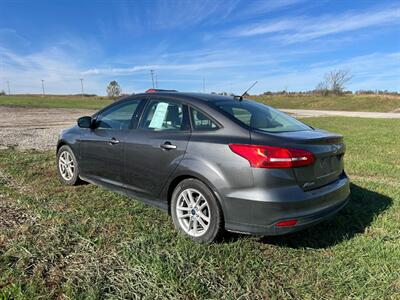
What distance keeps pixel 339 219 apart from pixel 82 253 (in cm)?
291

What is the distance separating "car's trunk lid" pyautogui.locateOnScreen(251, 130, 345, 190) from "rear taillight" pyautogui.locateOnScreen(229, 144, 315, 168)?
1.9 inches

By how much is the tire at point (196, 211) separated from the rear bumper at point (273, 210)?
131 millimetres

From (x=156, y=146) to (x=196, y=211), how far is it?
2.75ft

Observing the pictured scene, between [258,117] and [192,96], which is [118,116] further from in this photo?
[258,117]

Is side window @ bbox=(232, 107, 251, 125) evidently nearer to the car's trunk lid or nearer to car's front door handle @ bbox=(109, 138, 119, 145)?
the car's trunk lid

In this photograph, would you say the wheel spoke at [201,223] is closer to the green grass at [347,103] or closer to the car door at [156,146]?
the car door at [156,146]

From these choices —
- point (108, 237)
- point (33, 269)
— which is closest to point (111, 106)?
point (108, 237)

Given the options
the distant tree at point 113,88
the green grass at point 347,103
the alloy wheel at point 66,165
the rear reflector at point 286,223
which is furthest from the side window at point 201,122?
the distant tree at point 113,88

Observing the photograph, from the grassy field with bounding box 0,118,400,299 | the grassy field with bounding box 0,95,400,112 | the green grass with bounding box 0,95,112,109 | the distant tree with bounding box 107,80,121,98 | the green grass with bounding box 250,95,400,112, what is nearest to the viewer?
the grassy field with bounding box 0,118,400,299

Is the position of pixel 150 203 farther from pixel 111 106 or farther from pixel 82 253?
pixel 111 106

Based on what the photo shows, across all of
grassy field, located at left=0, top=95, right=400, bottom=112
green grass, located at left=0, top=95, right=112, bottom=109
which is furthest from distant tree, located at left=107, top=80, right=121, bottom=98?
grassy field, located at left=0, top=95, right=400, bottom=112

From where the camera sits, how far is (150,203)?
387 centimetres

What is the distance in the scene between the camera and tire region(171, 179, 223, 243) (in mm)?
3213

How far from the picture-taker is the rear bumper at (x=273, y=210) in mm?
2936
